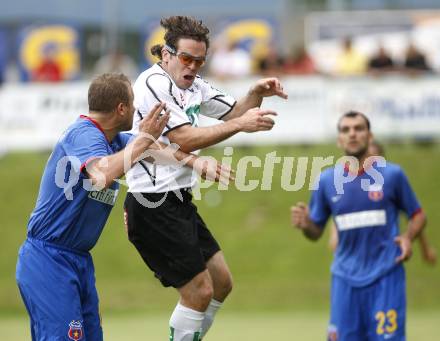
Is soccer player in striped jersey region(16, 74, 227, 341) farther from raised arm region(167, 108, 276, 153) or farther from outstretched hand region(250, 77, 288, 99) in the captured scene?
outstretched hand region(250, 77, 288, 99)

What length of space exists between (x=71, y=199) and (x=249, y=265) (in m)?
11.0

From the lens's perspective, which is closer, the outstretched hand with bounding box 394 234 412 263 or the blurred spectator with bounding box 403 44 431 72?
the outstretched hand with bounding box 394 234 412 263

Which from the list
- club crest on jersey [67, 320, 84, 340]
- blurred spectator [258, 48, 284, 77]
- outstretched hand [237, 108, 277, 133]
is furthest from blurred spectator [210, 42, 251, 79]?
club crest on jersey [67, 320, 84, 340]

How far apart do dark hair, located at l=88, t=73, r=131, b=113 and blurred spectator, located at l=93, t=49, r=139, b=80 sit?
1409cm

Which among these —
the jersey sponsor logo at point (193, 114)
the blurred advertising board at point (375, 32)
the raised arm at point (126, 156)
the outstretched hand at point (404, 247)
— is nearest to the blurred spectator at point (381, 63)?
the blurred advertising board at point (375, 32)

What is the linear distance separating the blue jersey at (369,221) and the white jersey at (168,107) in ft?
5.95

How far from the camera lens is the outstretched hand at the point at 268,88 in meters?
8.11

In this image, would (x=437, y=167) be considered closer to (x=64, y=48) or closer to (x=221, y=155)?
(x=221, y=155)

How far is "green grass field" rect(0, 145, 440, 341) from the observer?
47.6 feet

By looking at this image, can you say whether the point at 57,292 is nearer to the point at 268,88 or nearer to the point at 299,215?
the point at 268,88

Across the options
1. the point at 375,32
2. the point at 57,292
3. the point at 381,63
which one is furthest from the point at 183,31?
the point at 375,32

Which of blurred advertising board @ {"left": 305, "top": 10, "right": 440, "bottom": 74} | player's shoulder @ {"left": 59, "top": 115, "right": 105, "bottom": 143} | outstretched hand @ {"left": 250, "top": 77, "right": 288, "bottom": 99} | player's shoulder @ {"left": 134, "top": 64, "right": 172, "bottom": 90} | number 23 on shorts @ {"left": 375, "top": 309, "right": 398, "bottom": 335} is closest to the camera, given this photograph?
player's shoulder @ {"left": 59, "top": 115, "right": 105, "bottom": 143}

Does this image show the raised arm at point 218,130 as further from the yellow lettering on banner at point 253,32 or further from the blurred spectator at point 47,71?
the yellow lettering on banner at point 253,32

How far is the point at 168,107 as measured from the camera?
25.3 feet
